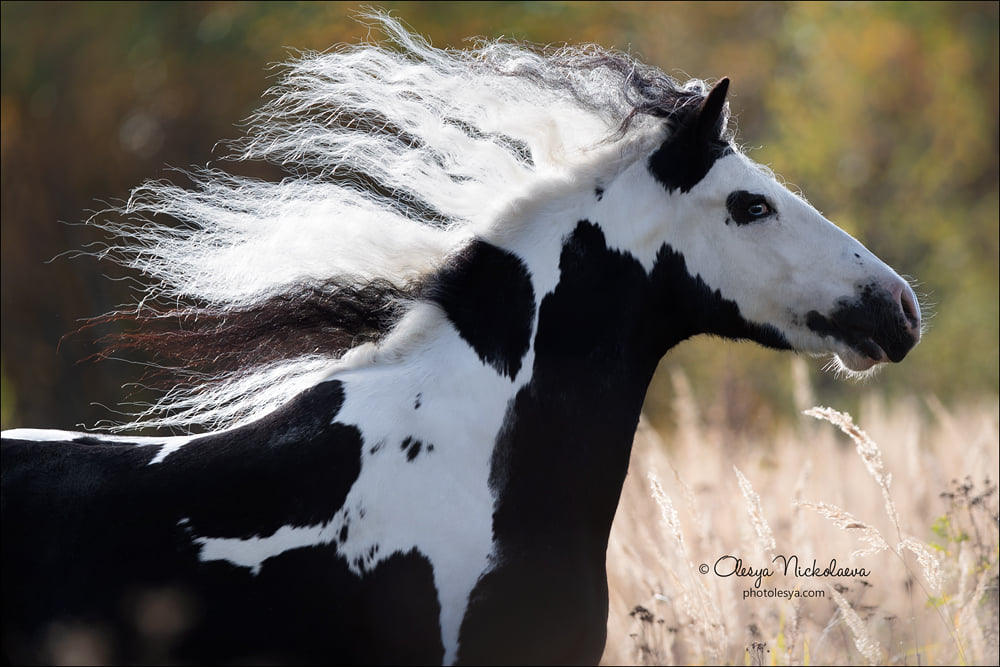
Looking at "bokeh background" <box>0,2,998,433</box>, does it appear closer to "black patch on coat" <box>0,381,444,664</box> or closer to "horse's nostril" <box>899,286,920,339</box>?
"horse's nostril" <box>899,286,920,339</box>

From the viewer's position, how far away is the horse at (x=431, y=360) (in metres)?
2.36

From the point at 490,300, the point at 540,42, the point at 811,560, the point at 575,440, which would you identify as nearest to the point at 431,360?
the point at 490,300

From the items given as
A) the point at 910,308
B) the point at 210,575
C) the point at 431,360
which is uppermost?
the point at 910,308

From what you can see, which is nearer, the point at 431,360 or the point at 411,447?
the point at 411,447

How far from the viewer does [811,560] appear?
13.9 feet

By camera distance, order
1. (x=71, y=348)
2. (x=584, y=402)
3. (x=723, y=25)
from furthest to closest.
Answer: (x=723, y=25)
(x=71, y=348)
(x=584, y=402)

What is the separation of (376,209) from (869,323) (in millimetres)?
1378

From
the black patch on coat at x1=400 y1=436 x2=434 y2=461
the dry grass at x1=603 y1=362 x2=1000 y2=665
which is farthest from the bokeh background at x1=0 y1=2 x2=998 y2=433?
the black patch on coat at x1=400 y1=436 x2=434 y2=461

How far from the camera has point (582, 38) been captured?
33.4ft

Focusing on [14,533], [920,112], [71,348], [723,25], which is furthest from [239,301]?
[723,25]

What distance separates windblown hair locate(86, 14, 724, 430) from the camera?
2.77m

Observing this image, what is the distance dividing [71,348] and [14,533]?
792 centimetres

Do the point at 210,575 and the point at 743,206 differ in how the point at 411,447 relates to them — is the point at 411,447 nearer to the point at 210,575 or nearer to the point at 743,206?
the point at 210,575

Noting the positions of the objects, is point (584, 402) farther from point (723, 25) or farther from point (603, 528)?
point (723, 25)
